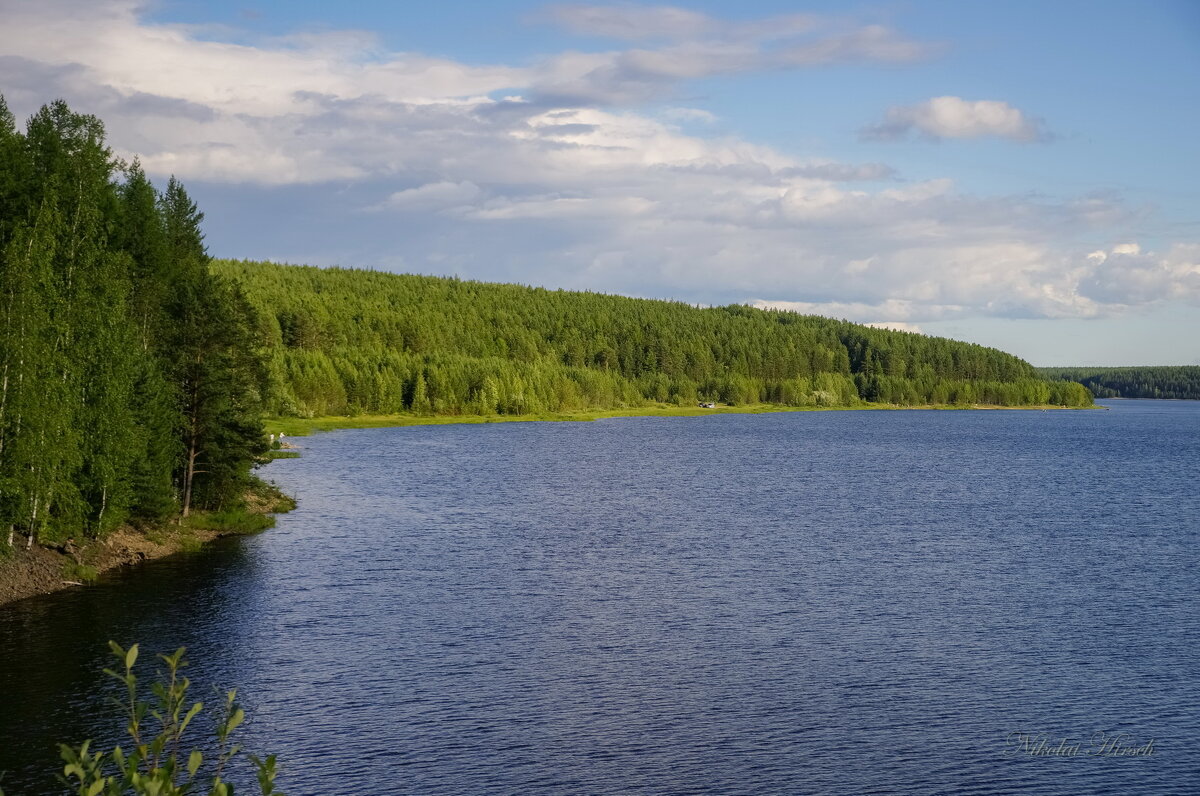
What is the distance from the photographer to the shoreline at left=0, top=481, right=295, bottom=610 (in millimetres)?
50531

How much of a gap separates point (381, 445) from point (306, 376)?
50772 mm

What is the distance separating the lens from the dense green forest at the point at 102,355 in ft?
162

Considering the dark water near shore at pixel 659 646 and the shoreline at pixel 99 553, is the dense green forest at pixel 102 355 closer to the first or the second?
the shoreline at pixel 99 553

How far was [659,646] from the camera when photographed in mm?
45688

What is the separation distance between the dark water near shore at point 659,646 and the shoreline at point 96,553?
1361 millimetres

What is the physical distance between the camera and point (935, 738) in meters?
35.6

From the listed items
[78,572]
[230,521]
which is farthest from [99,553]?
[230,521]

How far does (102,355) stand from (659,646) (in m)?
33.0

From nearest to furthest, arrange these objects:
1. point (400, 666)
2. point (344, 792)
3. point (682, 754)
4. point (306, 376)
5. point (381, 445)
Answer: point (344, 792) < point (682, 754) < point (400, 666) < point (381, 445) < point (306, 376)

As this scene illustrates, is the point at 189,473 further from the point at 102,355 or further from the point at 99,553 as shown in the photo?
the point at 102,355

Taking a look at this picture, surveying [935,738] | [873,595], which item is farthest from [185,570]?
[935,738]

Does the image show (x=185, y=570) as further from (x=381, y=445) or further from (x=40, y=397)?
(x=381, y=445)

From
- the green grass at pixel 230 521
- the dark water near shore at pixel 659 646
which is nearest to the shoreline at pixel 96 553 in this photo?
the green grass at pixel 230 521

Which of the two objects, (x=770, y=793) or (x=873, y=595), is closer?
(x=770, y=793)
